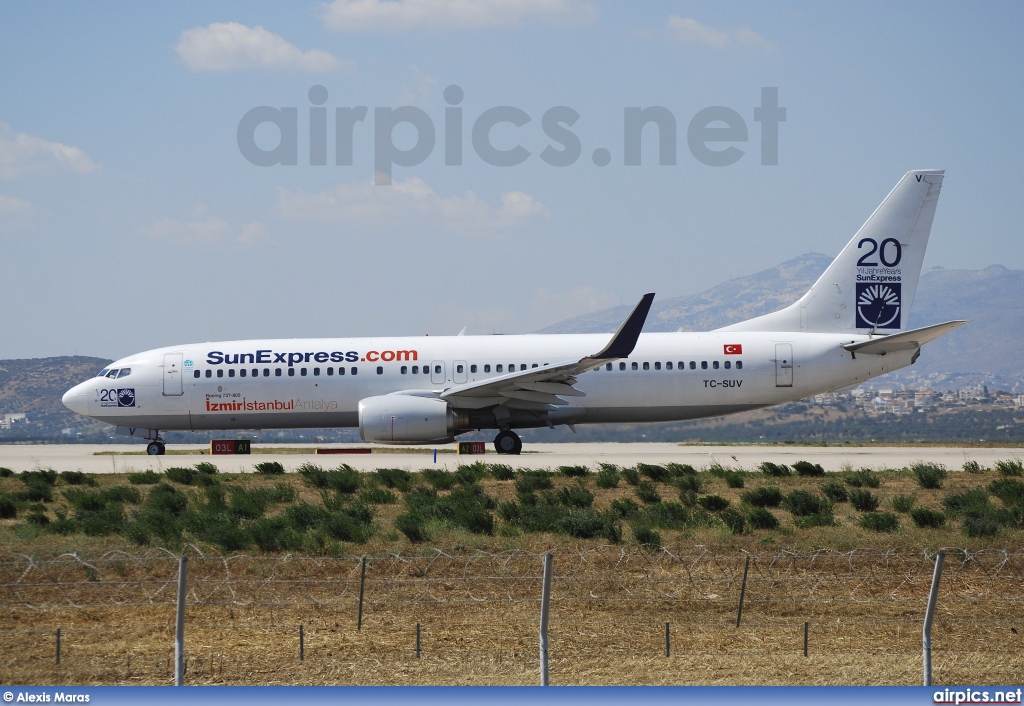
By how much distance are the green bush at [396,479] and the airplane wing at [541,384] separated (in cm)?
589

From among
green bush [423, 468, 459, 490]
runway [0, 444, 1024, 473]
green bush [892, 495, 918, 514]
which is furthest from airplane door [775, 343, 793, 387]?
green bush [892, 495, 918, 514]

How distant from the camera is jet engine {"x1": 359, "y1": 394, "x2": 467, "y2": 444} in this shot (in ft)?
99.1

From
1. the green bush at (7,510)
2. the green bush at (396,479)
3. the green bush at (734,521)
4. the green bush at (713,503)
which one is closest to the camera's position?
the green bush at (734,521)

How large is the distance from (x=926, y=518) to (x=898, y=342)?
1391 cm

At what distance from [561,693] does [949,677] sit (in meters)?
5.17

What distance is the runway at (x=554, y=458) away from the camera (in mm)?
29250

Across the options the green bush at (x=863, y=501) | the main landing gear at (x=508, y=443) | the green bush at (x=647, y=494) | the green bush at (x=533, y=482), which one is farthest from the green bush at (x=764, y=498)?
the main landing gear at (x=508, y=443)

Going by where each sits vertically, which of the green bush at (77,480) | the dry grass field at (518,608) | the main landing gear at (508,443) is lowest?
the dry grass field at (518,608)

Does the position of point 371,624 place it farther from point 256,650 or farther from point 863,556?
point 863,556

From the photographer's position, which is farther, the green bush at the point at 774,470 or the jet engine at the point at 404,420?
the jet engine at the point at 404,420

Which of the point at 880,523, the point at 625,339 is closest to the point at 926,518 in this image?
the point at 880,523

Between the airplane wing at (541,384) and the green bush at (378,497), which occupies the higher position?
the airplane wing at (541,384)

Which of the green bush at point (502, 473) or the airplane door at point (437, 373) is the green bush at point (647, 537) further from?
the airplane door at point (437, 373)

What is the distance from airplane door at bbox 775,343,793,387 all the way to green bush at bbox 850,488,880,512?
37.3ft
